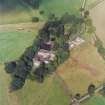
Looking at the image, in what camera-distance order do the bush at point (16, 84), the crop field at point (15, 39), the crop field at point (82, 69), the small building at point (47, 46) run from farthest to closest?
the small building at point (47, 46), the crop field at point (15, 39), the crop field at point (82, 69), the bush at point (16, 84)

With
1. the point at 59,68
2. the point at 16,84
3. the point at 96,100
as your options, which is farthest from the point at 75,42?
the point at 16,84

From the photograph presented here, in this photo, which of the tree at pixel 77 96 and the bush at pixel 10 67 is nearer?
the tree at pixel 77 96

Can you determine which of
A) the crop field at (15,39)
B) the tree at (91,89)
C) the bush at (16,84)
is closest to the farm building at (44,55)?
the crop field at (15,39)

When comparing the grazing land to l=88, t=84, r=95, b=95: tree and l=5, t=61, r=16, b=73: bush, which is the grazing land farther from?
l=5, t=61, r=16, b=73: bush

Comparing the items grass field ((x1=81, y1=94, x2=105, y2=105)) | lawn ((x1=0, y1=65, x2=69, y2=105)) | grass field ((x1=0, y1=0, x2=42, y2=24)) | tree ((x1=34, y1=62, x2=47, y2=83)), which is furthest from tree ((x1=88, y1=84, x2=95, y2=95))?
grass field ((x1=0, y1=0, x2=42, y2=24))

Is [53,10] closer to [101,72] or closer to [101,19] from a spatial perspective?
[101,19]

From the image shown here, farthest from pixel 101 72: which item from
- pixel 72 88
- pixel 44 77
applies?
pixel 44 77

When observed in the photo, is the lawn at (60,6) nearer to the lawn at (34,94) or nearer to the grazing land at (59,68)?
the grazing land at (59,68)
